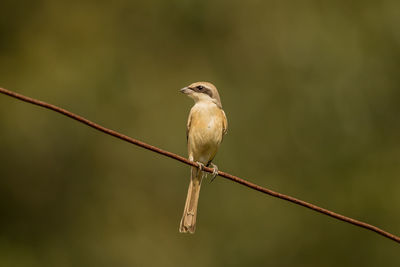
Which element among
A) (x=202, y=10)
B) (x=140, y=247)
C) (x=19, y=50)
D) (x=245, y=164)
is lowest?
(x=140, y=247)

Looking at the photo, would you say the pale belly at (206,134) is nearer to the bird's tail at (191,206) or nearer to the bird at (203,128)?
the bird at (203,128)

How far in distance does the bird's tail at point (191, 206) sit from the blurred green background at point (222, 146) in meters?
7.71

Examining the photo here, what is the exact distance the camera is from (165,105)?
16688 mm

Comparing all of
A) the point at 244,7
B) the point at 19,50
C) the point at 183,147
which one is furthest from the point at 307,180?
the point at 19,50

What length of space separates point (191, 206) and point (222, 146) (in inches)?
348

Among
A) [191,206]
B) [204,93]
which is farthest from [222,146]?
[191,206]

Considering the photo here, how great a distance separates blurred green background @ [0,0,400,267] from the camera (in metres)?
15.1

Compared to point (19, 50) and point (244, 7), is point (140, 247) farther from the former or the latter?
point (244, 7)

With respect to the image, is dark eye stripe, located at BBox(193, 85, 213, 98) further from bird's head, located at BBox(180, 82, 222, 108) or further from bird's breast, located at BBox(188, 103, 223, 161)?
bird's breast, located at BBox(188, 103, 223, 161)

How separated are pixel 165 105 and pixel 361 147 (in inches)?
216

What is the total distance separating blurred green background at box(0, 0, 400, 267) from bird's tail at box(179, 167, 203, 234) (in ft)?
25.3

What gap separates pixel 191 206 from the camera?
20.0 feet

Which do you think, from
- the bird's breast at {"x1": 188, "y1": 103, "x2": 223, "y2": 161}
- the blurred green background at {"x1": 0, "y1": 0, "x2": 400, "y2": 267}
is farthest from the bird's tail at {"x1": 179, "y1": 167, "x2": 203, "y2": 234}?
the blurred green background at {"x1": 0, "y1": 0, "x2": 400, "y2": 267}

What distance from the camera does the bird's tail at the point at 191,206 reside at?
5863 mm
